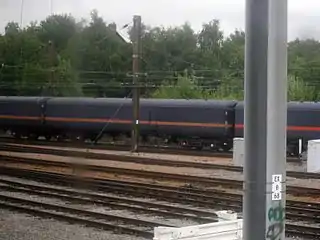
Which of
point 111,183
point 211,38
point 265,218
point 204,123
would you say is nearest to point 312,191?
point 111,183

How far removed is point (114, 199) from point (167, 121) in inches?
606

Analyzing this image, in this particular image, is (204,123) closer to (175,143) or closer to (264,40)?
(175,143)

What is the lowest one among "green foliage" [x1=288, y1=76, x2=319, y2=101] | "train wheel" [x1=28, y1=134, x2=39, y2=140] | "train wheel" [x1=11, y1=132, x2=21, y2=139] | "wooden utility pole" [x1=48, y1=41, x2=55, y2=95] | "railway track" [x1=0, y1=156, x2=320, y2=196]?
"railway track" [x1=0, y1=156, x2=320, y2=196]

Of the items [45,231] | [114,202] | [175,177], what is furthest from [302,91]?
[45,231]

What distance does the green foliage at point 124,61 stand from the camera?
16.9ft

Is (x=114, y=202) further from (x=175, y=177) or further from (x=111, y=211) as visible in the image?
(x=175, y=177)

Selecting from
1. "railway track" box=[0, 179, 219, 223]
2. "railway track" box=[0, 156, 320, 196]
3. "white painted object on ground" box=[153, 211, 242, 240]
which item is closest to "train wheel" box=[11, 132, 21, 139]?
"railway track" box=[0, 156, 320, 196]

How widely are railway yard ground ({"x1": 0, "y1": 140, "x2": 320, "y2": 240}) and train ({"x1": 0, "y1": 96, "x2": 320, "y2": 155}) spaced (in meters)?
7.14

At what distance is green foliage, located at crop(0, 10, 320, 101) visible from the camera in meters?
5.15

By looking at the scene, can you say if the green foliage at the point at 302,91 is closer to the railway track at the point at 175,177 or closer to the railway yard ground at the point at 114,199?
the railway yard ground at the point at 114,199

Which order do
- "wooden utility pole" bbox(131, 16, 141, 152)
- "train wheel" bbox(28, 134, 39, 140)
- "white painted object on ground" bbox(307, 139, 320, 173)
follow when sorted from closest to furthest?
"white painted object on ground" bbox(307, 139, 320, 173)
"wooden utility pole" bbox(131, 16, 141, 152)
"train wheel" bbox(28, 134, 39, 140)

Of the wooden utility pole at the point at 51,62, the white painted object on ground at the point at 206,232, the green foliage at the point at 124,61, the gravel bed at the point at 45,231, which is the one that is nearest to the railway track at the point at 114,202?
the gravel bed at the point at 45,231

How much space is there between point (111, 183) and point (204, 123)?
12657 mm

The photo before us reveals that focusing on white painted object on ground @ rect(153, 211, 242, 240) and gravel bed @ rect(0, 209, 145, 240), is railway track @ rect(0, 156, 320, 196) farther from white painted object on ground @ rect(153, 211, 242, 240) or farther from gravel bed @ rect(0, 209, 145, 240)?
white painted object on ground @ rect(153, 211, 242, 240)
